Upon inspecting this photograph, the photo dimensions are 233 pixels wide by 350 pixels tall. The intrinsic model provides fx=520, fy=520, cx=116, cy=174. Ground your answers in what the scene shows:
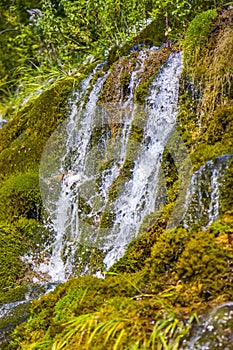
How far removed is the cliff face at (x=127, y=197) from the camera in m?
2.96

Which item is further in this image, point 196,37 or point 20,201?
point 20,201

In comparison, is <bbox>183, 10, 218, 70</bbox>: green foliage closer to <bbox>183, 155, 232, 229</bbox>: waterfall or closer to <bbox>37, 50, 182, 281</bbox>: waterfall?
<bbox>37, 50, 182, 281</bbox>: waterfall

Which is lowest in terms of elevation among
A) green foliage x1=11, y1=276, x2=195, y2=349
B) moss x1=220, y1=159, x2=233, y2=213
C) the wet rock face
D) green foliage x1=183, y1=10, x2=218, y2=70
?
the wet rock face

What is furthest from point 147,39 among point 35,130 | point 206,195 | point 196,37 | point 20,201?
point 206,195

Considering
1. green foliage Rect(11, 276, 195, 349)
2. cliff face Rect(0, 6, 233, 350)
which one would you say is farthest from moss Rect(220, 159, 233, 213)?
green foliage Rect(11, 276, 195, 349)

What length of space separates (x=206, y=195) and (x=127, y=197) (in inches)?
72.0

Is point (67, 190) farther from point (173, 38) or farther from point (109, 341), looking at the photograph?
point (109, 341)

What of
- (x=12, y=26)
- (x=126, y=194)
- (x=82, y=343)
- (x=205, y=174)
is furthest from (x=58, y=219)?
(x=12, y=26)

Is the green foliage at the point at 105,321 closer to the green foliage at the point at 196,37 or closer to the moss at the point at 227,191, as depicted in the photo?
the moss at the point at 227,191

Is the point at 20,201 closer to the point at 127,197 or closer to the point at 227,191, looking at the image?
the point at 127,197

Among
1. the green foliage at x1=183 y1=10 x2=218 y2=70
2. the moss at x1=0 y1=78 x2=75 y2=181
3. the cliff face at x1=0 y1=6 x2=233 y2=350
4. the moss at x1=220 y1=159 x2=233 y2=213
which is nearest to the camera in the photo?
the cliff face at x1=0 y1=6 x2=233 y2=350

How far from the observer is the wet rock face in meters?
2.53

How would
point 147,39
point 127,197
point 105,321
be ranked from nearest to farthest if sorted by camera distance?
point 105,321 < point 127,197 < point 147,39

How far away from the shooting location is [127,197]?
5289mm
